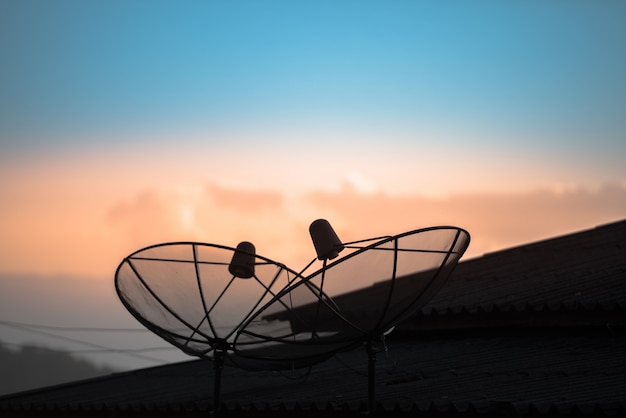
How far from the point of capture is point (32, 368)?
3697cm

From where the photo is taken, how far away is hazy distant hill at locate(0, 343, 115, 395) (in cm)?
3456

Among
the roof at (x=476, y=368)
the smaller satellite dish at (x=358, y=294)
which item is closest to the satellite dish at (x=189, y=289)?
the smaller satellite dish at (x=358, y=294)

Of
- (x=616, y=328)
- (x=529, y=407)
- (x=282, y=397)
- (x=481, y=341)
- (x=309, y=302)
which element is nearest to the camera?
(x=529, y=407)

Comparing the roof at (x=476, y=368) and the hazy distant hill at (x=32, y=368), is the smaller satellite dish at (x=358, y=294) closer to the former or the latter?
the roof at (x=476, y=368)

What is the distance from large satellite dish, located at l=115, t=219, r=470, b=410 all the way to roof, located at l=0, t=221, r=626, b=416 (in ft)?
2.26

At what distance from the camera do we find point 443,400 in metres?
10.9

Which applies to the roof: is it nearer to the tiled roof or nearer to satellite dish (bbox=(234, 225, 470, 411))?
the tiled roof

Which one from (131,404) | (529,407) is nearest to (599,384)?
(529,407)

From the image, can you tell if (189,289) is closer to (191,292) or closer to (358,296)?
(191,292)

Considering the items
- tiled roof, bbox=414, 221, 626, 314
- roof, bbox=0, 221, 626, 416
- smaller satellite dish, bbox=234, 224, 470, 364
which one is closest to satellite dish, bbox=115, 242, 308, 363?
smaller satellite dish, bbox=234, 224, 470, 364

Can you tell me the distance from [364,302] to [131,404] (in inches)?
186

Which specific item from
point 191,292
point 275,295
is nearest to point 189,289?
point 191,292

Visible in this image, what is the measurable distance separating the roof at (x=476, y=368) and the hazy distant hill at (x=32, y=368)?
1584cm

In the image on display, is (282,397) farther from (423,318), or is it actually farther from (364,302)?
(423,318)
